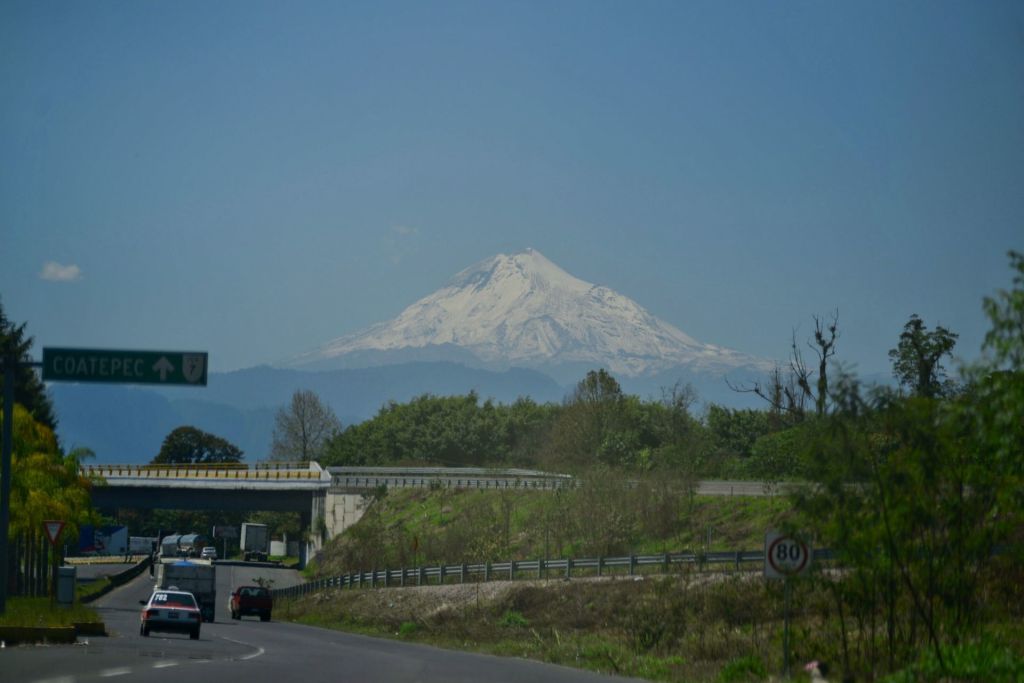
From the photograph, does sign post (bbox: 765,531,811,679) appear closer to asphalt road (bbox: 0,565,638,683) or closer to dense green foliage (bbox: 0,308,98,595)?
asphalt road (bbox: 0,565,638,683)

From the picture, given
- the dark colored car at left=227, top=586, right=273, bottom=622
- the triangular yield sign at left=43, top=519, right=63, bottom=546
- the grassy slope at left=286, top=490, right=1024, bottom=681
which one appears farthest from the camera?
the dark colored car at left=227, top=586, right=273, bottom=622

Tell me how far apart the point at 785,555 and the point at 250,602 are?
140 ft

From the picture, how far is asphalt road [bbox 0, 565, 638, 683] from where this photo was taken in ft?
76.3

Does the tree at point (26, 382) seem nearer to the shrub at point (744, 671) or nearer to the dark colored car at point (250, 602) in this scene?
the dark colored car at point (250, 602)

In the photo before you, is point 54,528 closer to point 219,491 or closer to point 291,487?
point 291,487

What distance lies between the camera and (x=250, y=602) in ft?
214

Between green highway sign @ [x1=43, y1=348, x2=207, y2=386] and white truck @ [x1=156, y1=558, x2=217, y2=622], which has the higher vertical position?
green highway sign @ [x1=43, y1=348, x2=207, y2=386]

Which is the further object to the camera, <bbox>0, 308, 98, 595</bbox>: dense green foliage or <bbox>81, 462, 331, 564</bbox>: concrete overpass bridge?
<bbox>81, 462, 331, 564</bbox>: concrete overpass bridge

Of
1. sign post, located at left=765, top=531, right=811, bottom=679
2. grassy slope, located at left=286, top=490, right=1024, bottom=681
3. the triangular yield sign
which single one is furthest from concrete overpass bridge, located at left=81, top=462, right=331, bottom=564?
sign post, located at left=765, top=531, right=811, bottom=679

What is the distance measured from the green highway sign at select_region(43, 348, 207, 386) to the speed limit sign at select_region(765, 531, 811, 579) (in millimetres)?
13135

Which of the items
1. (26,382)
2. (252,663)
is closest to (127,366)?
(252,663)

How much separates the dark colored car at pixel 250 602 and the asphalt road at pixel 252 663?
1774cm

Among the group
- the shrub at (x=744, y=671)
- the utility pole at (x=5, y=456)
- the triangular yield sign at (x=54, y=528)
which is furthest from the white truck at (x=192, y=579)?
the shrub at (x=744, y=671)

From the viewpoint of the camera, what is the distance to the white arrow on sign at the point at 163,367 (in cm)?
3177
